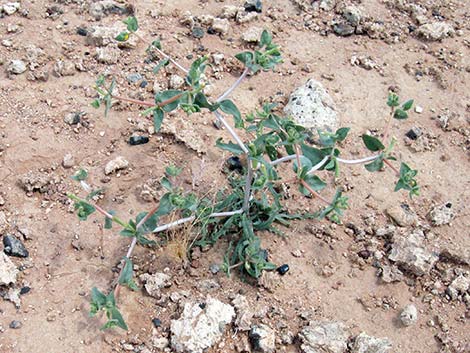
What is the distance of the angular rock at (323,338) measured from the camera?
290cm

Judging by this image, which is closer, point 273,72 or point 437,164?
point 437,164

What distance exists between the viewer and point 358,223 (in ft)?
11.3

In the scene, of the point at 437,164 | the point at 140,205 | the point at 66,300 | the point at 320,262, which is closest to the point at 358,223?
the point at 320,262

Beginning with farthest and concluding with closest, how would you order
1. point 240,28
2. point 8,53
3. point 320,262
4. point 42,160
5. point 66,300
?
point 240,28 → point 8,53 → point 42,160 → point 320,262 → point 66,300

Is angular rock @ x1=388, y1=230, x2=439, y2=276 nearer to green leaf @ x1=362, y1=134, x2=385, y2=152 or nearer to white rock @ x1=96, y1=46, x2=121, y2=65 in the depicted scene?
green leaf @ x1=362, y1=134, x2=385, y2=152

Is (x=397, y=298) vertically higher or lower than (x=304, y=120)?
lower

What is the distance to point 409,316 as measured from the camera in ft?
10.0

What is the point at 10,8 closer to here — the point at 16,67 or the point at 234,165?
the point at 16,67

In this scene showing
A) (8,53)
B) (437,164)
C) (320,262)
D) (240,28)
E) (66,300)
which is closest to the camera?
(66,300)

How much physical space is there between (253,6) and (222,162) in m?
1.46

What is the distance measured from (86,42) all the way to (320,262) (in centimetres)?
211

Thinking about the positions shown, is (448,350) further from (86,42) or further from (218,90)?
(86,42)

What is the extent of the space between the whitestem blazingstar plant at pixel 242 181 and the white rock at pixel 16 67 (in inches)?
47.8

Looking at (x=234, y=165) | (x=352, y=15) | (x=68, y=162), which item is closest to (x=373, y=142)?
(x=234, y=165)
